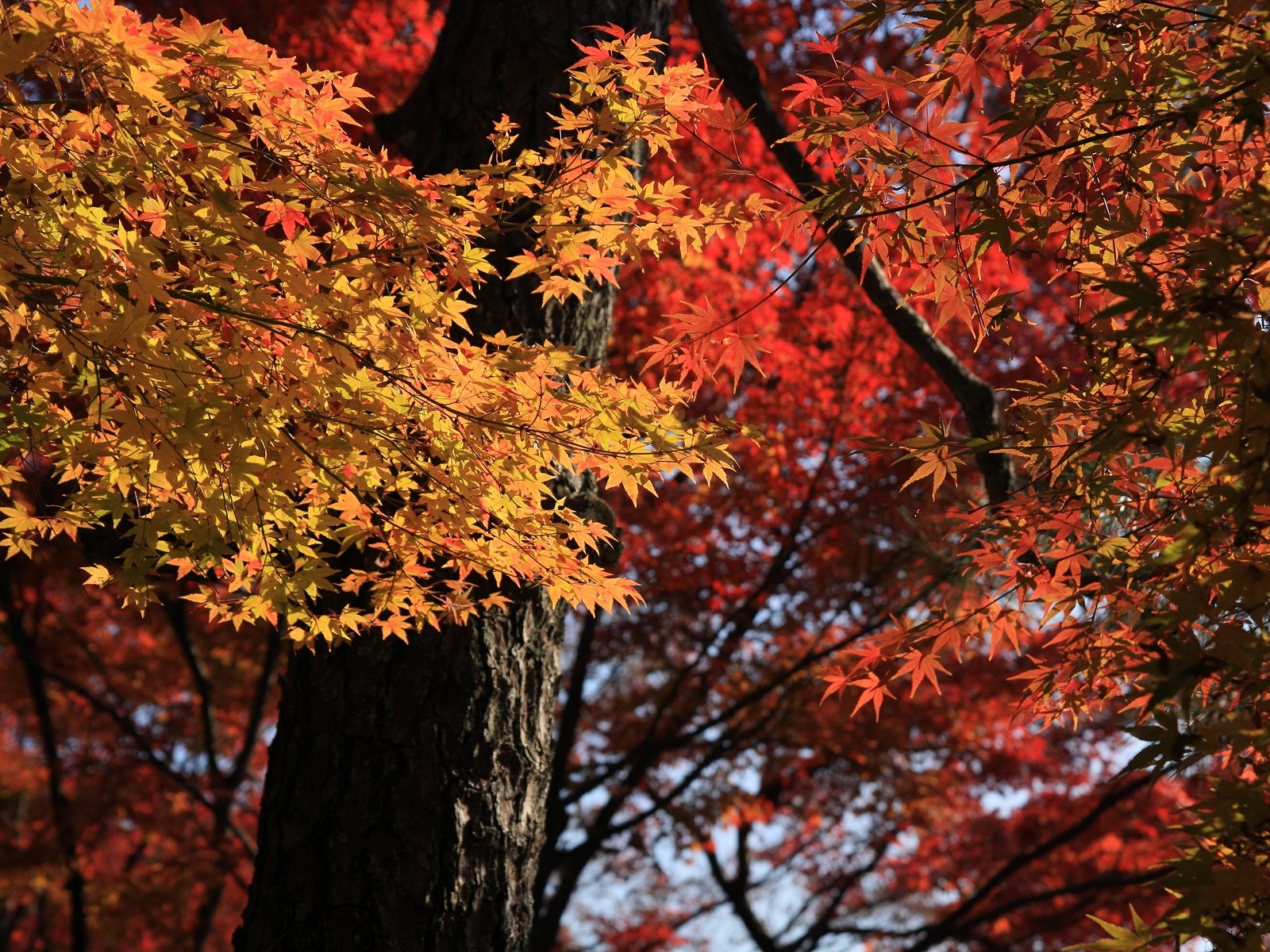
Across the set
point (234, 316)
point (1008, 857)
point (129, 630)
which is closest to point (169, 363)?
point (234, 316)

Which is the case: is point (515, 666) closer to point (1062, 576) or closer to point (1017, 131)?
point (1062, 576)

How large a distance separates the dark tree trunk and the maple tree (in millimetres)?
1468

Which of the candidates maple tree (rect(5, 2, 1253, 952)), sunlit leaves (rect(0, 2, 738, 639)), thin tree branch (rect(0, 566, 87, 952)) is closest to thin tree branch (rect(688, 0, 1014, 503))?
maple tree (rect(5, 2, 1253, 952))

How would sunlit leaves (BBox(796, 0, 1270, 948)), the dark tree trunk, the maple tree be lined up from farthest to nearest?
the maple tree
the dark tree trunk
sunlit leaves (BBox(796, 0, 1270, 948))

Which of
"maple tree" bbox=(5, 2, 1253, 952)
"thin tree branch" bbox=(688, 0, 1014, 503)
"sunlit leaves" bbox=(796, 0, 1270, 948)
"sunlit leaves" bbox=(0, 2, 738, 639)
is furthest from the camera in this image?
"maple tree" bbox=(5, 2, 1253, 952)

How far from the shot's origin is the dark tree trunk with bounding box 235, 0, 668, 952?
3656 mm

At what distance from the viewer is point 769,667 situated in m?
9.56

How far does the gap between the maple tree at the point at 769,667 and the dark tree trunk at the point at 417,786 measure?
1.47m

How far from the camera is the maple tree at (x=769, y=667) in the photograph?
778 cm

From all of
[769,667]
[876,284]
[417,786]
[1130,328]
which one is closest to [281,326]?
[1130,328]

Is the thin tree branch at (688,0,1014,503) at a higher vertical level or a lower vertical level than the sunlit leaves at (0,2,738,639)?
higher

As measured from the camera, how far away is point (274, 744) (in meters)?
4.02

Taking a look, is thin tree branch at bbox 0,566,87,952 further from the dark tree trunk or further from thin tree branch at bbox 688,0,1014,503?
thin tree branch at bbox 688,0,1014,503

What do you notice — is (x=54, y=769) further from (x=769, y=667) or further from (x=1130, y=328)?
(x=1130, y=328)
